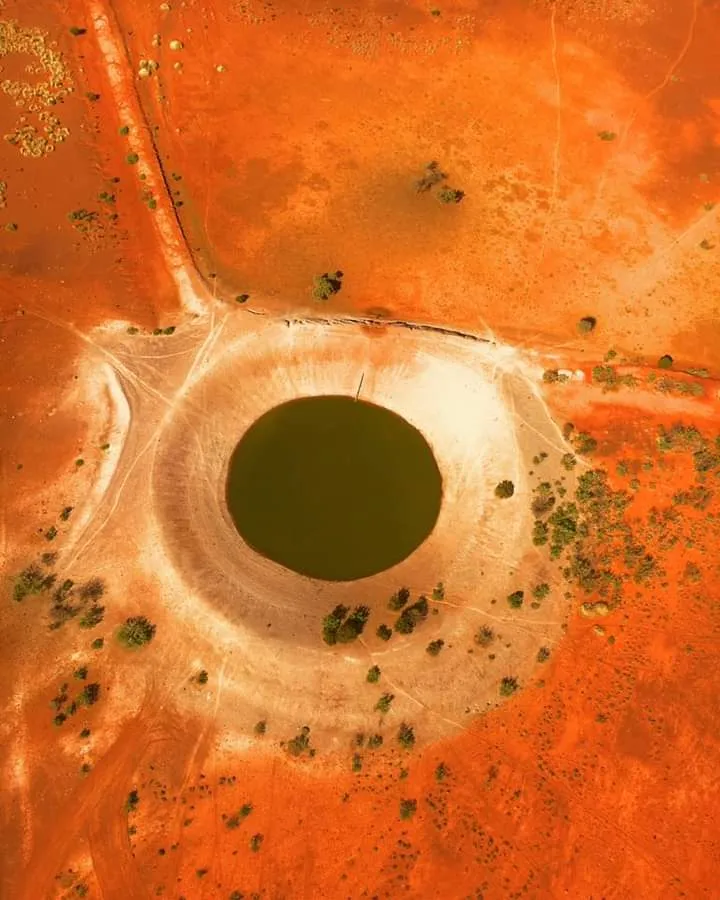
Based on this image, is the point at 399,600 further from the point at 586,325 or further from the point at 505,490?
the point at 586,325

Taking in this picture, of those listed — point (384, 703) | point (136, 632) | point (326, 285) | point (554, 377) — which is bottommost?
point (384, 703)

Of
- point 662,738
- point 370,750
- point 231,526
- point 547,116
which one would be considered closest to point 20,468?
point 231,526

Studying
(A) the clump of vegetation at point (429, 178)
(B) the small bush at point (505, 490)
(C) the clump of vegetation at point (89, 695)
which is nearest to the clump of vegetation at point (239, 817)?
(C) the clump of vegetation at point (89, 695)

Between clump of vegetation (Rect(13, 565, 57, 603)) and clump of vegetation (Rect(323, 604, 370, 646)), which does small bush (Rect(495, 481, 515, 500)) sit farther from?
clump of vegetation (Rect(13, 565, 57, 603))

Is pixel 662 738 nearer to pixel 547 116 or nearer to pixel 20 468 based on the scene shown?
pixel 20 468

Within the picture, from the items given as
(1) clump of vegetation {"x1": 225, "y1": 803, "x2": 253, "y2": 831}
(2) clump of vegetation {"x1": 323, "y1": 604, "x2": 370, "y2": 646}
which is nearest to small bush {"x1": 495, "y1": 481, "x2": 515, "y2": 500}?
(2) clump of vegetation {"x1": 323, "y1": 604, "x2": 370, "y2": 646}

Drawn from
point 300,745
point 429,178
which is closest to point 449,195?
point 429,178

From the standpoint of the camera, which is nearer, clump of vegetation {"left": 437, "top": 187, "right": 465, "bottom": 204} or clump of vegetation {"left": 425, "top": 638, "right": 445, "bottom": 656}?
clump of vegetation {"left": 425, "top": 638, "right": 445, "bottom": 656}
